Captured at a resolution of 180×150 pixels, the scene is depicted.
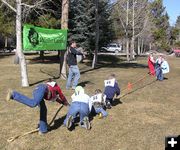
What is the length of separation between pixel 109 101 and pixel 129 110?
2.28 feet

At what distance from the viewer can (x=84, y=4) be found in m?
34.1

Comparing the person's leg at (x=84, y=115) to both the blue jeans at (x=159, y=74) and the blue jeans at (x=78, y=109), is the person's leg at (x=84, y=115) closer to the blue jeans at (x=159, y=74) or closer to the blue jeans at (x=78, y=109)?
the blue jeans at (x=78, y=109)

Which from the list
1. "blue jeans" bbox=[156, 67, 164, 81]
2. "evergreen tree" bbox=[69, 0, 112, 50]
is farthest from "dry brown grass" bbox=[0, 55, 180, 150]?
"evergreen tree" bbox=[69, 0, 112, 50]

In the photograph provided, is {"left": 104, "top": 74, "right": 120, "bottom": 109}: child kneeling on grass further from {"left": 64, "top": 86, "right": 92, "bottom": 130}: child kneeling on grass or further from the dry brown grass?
{"left": 64, "top": 86, "right": 92, "bottom": 130}: child kneeling on grass

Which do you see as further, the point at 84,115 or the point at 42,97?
the point at 84,115

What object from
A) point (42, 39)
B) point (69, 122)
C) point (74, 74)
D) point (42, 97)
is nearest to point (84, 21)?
point (42, 39)

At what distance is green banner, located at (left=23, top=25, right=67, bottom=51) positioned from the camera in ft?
55.4

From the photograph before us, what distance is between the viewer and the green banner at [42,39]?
16891 mm

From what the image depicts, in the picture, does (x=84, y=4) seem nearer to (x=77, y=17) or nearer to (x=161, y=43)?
(x=77, y=17)

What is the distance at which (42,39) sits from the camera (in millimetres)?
18328

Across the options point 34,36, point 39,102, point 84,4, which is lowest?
point 39,102

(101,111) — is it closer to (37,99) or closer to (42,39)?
(37,99)

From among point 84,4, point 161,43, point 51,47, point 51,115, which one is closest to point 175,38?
point 161,43

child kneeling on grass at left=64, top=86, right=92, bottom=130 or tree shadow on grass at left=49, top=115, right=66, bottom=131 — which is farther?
tree shadow on grass at left=49, top=115, right=66, bottom=131
